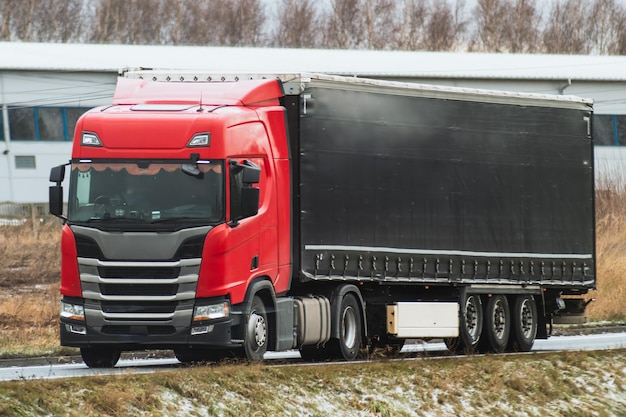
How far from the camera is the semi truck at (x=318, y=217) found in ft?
53.2

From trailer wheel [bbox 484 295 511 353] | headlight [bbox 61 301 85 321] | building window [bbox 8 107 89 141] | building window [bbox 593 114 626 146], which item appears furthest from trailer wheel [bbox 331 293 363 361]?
building window [bbox 593 114 626 146]

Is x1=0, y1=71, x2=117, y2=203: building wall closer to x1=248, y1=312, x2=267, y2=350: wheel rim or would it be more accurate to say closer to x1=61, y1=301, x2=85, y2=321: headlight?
x1=248, y1=312, x2=267, y2=350: wheel rim

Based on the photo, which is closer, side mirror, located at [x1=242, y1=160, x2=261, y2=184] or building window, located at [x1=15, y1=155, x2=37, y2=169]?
side mirror, located at [x1=242, y1=160, x2=261, y2=184]

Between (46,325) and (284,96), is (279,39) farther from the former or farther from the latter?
(284,96)

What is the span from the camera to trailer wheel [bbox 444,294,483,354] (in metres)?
21.4

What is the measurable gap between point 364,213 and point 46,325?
9.73 meters

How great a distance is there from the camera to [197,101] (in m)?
17.5

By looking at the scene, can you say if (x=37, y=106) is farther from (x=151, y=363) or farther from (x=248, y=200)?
(x=248, y=200)

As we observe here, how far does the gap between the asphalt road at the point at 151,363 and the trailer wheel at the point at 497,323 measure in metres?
0.97

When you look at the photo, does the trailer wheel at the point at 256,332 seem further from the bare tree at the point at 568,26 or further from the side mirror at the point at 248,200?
the bare tree at the point at 568,26

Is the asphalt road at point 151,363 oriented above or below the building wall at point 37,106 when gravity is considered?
below

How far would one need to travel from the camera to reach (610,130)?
5753cm

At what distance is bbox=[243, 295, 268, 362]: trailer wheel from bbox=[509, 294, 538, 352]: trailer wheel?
6.63m

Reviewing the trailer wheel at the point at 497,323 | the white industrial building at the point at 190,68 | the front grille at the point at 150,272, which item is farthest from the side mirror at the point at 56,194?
the white industrial building at the point at 190,68
